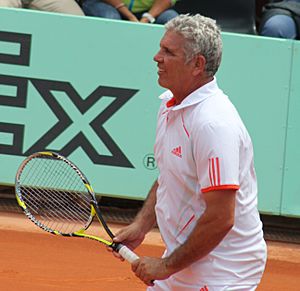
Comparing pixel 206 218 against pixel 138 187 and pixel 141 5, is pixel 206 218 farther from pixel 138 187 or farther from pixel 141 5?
pixel 141 5

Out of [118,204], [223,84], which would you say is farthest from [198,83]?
[118,204]

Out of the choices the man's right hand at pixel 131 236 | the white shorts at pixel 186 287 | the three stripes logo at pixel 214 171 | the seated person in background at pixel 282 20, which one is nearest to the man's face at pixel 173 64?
the three stripes logo at pixel 214 171

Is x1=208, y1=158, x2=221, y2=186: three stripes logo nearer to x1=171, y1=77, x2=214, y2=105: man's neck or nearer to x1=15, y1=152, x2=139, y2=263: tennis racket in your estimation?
x1=171, y1=77, x2=214, y2=105: man's neck

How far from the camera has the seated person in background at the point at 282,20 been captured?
27.6ft

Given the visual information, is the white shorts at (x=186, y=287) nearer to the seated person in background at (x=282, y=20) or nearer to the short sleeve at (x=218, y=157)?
the short sleeve at (x=218, y=157)

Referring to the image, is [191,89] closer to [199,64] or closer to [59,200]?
[199,64]

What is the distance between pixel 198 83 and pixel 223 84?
4.24 meters

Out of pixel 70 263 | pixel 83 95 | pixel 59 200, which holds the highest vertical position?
pixel 59 200

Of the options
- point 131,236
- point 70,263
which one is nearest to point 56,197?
point 70,263

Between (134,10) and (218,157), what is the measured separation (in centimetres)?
534

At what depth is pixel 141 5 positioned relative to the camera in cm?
878

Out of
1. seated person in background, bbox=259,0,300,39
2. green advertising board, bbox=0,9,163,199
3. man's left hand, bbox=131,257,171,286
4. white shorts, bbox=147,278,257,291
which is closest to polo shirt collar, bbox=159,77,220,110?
man's left hand, bbox=131,257,171,286

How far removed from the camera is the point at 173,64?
12.8 feet

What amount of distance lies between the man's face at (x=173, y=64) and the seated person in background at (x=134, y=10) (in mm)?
4729
